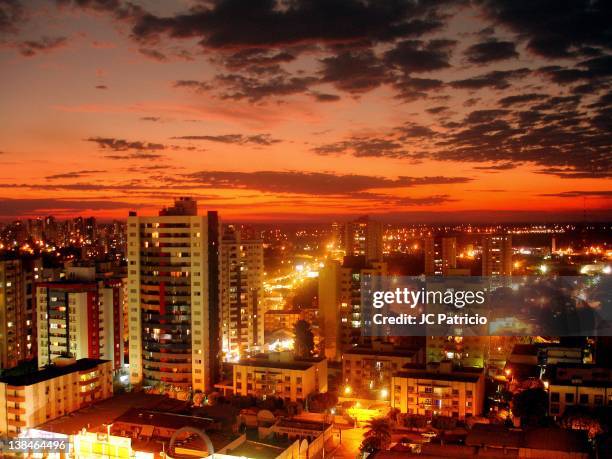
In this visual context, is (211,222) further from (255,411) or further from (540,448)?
(540,448)

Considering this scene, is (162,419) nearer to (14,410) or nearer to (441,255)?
(14,410)

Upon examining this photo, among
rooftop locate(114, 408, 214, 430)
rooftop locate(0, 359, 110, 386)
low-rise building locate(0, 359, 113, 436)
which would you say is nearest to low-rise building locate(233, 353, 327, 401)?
rooftop locate(114, 408, 214, 430)

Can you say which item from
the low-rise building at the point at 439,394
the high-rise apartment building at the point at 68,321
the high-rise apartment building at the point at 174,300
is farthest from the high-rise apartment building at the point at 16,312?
Answer: the low-rise building at the point at 439,394

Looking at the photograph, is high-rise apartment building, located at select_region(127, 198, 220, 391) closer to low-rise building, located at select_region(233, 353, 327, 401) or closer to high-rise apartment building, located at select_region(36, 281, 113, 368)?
low-rise building, located at select_region(233, 353, 327, 401)

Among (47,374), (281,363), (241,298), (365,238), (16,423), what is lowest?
(16,423)

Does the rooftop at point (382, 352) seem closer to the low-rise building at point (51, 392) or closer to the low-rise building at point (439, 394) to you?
the low-rise building at point (439, 394)

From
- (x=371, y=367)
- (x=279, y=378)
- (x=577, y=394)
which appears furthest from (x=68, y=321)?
(x=577, y=394)

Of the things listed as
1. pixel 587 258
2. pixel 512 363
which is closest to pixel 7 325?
pixel 512 363
